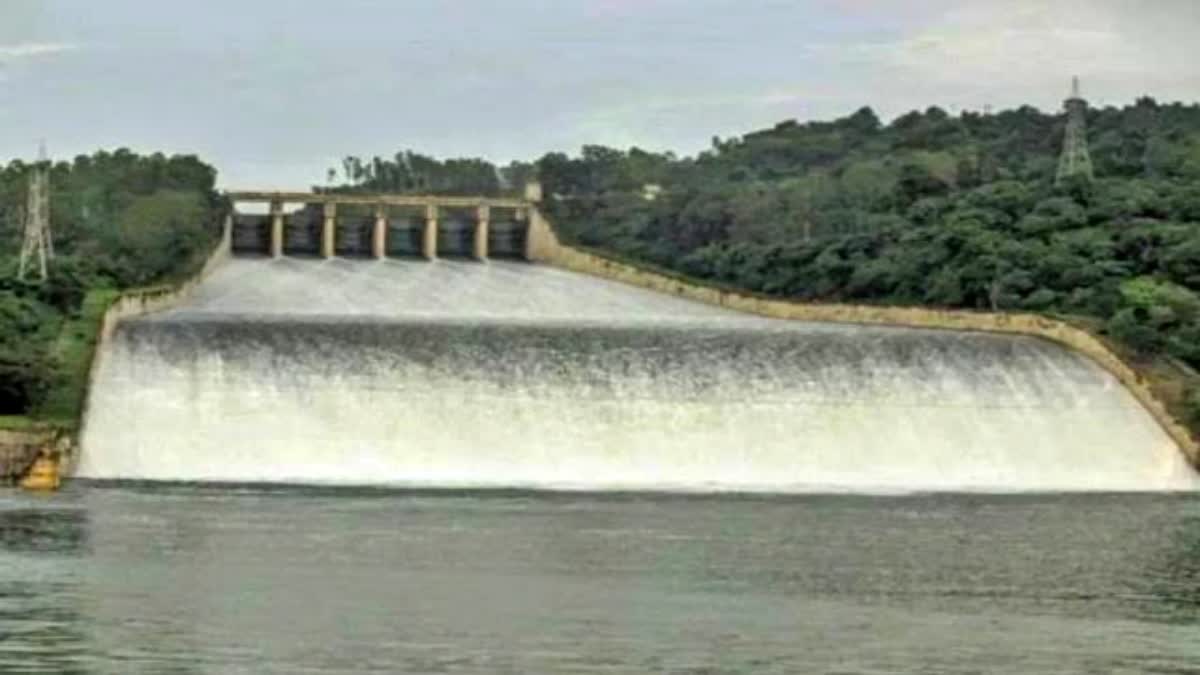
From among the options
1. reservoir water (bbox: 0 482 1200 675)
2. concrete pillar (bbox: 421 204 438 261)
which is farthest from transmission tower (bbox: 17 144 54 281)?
reservoir water (bbox: 0 482 1200 675)

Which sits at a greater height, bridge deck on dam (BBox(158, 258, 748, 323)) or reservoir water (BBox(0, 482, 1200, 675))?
reservoir water (BBox(0, 482, 1200, 675))

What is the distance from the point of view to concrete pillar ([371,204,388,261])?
9362 cm

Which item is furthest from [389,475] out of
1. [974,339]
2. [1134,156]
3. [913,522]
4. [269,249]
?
[1134,156]

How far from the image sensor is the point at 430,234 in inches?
3733

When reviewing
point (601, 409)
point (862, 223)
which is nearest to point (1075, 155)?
point (862, 223)

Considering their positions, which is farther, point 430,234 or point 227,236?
point 430,234

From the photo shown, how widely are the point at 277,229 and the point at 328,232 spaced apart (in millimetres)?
1730

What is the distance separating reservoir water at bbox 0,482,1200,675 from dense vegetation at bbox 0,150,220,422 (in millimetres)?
6133

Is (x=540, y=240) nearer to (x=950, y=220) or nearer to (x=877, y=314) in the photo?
(x=950, y=220)

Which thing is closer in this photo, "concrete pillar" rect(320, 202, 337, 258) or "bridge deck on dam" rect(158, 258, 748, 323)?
"bridge deck on dam" rect(158, 258, 748, 323)

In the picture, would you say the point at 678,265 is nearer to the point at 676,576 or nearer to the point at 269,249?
the point at 269,249

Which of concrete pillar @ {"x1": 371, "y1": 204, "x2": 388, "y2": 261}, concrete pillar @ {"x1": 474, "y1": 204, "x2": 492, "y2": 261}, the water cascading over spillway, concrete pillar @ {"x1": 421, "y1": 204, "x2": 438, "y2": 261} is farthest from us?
concrete pillar @ {"x1": 474, "y1": 204, "x2": 492, "y2": 261}

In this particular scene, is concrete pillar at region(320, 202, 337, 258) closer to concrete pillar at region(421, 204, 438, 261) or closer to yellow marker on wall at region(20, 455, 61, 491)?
concrete pillar at region(421, 204, 438, 261)

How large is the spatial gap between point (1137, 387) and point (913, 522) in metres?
16.9
